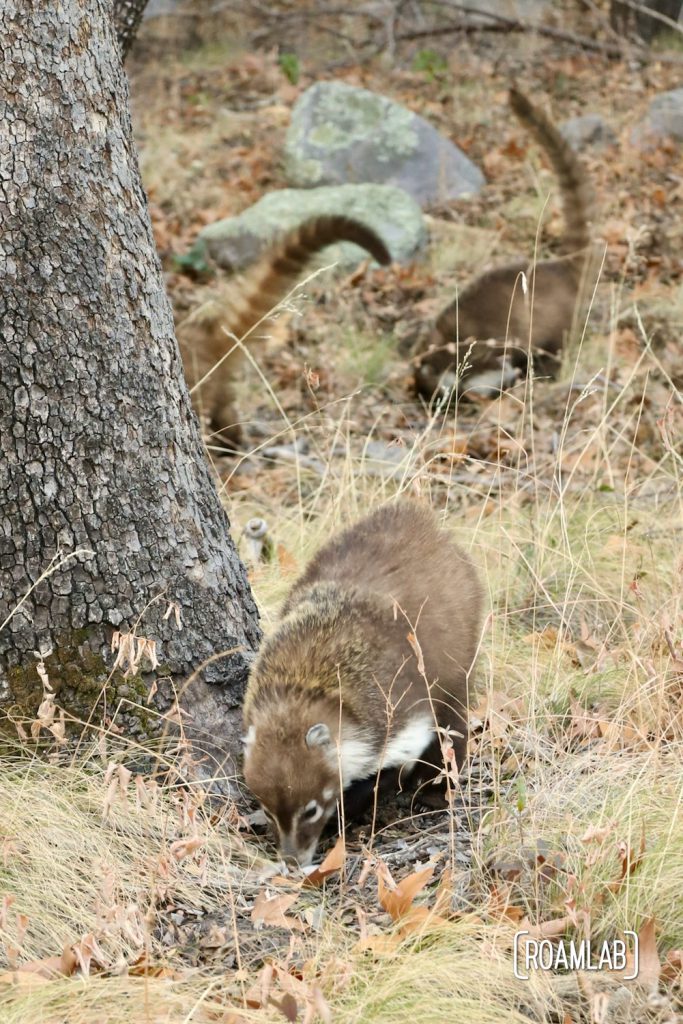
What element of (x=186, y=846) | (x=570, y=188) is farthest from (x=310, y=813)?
(x=570, y=188)

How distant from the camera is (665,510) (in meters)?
5.37

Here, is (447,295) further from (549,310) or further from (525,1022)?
(525,1022)

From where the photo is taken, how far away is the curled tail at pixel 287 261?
607 centimetres

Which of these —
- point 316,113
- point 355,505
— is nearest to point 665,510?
point 355,505

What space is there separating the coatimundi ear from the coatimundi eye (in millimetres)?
168

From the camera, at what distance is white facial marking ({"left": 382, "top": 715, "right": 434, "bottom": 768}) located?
348 cm

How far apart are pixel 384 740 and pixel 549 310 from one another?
17.7 ft

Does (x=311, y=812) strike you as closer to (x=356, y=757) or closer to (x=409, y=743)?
(x=356, y=757)

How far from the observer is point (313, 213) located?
9883mm

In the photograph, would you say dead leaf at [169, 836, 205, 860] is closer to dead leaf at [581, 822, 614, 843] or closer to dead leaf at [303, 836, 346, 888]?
dead leaf at [303, 836, 346, 888]

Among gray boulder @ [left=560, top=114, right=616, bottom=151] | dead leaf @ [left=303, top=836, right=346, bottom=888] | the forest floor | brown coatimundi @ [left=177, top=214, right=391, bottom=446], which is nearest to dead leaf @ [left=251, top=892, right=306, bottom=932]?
the forest floor

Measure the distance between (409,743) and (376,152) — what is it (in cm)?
959

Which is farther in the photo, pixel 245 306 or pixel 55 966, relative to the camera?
pixel 245 306

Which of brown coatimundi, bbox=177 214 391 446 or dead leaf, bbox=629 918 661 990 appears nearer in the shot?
dead leaf, bbox=629 918 661 990
